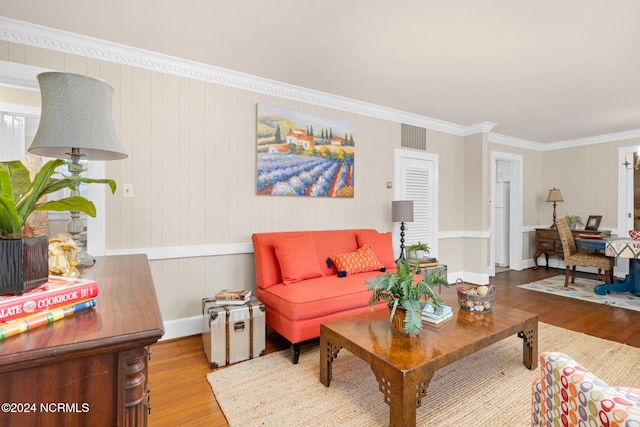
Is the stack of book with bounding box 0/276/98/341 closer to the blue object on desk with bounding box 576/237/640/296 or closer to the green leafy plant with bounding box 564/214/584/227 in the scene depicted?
the blue object on desk with bounding box 576/237/640/296

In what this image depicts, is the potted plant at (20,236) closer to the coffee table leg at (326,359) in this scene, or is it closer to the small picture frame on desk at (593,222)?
the coffee table leg at (326,359)

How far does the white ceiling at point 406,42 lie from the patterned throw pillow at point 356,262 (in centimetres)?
182

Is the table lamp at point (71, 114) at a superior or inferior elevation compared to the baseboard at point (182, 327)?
superior

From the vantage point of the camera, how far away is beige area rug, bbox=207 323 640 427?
5.79 ft

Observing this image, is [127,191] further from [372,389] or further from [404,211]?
[404,211]

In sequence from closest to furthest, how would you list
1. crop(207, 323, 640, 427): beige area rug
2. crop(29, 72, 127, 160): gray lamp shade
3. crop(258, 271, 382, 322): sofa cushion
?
crop(29, 72, 127, 160): gray lamp shade
crop(207, 323, 640, 427): beige area rug
crop(258, 271, 382, 322): sofa cushion

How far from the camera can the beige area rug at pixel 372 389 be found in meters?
1.76

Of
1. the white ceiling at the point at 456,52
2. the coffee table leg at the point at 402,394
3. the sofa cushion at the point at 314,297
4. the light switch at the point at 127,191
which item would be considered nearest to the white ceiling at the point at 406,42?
the white ceiling at the point at 456,52

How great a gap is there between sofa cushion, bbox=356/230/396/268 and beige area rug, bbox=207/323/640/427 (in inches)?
48.8

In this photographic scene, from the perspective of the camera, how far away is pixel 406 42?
250 cm

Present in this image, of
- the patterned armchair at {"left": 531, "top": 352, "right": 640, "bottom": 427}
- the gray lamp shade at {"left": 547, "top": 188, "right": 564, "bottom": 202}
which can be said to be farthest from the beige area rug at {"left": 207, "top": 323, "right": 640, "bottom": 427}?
the gray lamp shade at {"left": 547, "top": 188, "right": 564, "bottom": 202}

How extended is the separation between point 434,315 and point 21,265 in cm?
209

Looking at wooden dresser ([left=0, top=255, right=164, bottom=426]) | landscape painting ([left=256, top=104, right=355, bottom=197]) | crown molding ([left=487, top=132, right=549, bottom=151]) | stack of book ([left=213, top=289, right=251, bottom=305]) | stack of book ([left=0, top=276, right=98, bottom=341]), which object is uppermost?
crown molding ([left=487, top=132, right=549, bottom=151])

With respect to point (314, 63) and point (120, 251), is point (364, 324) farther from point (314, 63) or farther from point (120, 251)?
point (314, 63)
